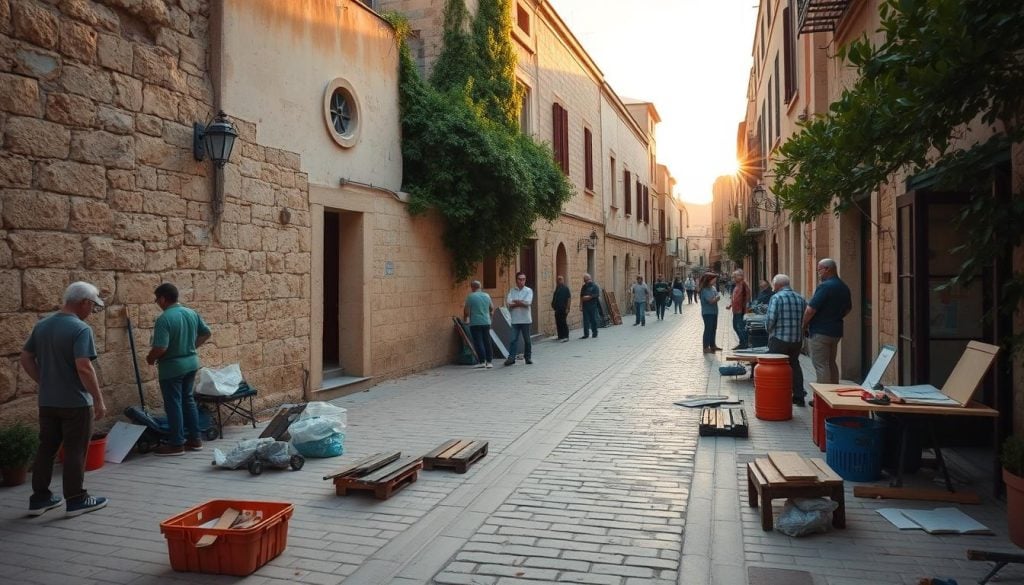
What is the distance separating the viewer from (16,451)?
5.41 m

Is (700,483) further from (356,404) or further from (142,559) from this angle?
(356,404)

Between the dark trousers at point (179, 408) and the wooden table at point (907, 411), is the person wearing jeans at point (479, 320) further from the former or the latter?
the wooden table at point (907, 411)

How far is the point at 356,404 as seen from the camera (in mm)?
9211

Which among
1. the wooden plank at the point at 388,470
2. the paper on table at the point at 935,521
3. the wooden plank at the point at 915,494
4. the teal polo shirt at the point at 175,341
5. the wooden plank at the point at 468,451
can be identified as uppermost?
the teal polo shirt at the point at 175,341

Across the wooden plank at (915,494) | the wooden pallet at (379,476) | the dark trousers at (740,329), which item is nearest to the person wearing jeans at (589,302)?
the dark trousers at (740,329)

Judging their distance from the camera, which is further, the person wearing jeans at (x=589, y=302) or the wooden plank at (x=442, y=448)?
the person wearing jeans at (x=589, y=302)

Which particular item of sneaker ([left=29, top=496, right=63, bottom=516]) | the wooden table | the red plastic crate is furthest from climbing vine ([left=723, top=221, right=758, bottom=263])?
sneaker ([left=29, top=496, right=63, bottom=516])

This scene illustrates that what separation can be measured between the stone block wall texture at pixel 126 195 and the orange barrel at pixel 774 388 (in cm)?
563

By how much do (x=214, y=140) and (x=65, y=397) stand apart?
3.37 metres

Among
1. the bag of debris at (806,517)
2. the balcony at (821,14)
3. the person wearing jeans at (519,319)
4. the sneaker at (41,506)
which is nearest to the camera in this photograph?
the bag of debris at (806,517)

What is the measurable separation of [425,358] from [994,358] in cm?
907

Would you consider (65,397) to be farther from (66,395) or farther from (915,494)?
(915,494)

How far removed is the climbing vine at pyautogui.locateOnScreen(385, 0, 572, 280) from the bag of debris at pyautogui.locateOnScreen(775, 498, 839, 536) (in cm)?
837

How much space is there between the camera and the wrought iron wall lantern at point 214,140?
730 cm
